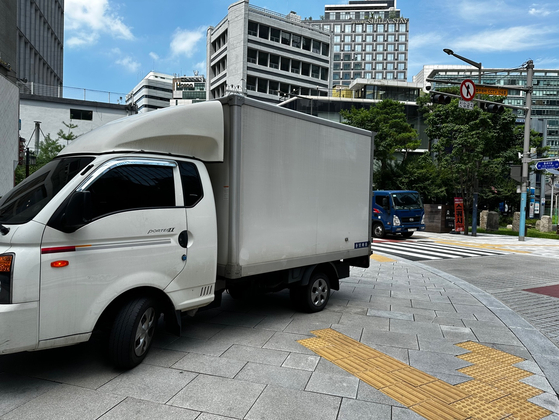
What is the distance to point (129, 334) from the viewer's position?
3.90 m

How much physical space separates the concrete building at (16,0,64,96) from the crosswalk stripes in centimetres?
2939

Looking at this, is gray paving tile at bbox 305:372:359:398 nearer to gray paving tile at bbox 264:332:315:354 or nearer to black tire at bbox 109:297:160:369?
gray paving tile at bbox 264:332:315:354

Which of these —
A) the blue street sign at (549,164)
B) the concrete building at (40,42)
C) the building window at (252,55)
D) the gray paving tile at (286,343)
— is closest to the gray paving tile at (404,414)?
the gray paving tile at (286,343)

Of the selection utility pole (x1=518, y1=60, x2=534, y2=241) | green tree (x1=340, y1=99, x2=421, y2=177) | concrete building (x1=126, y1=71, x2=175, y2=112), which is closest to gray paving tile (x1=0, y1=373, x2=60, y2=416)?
utility pole (x1=518, y1=60, x2=534, y2=241)

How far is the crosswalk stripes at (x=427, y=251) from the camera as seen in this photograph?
14444 millimetres

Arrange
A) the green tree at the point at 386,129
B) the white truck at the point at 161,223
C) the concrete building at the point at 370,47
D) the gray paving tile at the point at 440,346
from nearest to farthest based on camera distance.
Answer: the white truck at the point at 161,223 < the gray paving tile at the point at 440,346 < the green tree at the point at 386,129 < the concrete building at the point at 370,47

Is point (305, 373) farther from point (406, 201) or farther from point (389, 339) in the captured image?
point (406, 201)

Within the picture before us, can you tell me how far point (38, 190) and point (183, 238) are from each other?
1385 mm

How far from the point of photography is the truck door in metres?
3.47

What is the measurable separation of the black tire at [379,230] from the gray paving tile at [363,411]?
57.8 feet

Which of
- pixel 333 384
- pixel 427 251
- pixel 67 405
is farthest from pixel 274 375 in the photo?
pixel 427 251

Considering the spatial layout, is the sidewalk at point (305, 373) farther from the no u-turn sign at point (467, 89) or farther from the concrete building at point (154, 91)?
the concrete building at point (154, 91)

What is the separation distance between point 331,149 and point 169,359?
3.65m

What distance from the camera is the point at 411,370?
434cm
